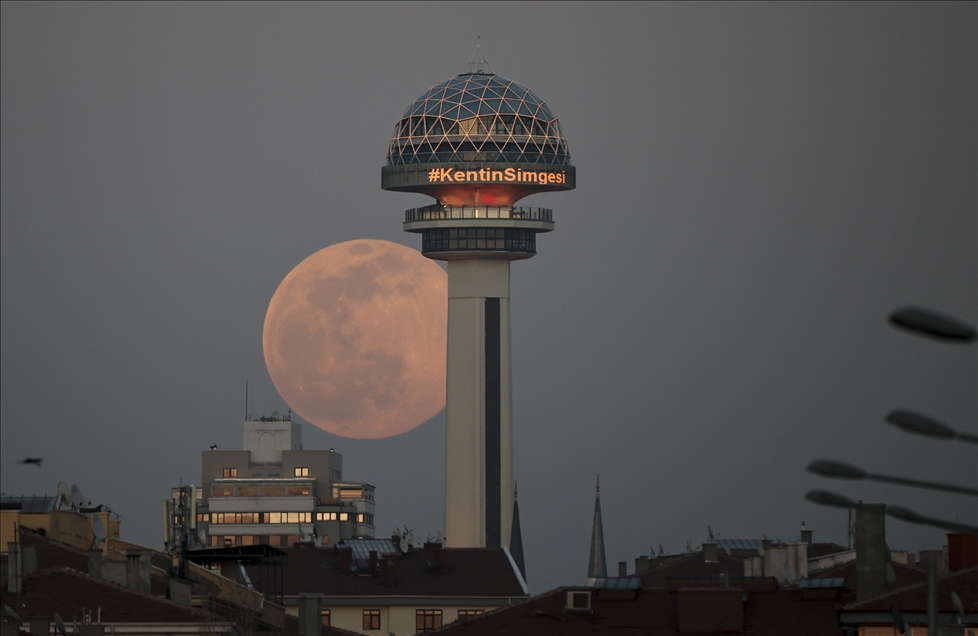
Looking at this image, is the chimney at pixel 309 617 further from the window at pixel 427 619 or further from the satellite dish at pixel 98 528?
the window at pixel 427 619

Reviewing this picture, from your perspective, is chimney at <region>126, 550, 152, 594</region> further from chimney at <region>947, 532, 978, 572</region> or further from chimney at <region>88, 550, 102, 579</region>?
chimney at <region>947, 532, 978, 572</region>

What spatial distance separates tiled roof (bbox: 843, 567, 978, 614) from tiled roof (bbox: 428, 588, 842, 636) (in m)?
5.04

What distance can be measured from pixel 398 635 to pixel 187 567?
6744cm

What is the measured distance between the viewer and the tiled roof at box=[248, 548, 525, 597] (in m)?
146

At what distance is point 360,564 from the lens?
5906 inches

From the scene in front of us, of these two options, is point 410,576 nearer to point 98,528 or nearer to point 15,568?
point 98,528

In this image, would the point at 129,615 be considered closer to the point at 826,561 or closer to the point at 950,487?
the point at 950,487

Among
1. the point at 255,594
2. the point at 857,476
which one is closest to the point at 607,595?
the point at 255,594

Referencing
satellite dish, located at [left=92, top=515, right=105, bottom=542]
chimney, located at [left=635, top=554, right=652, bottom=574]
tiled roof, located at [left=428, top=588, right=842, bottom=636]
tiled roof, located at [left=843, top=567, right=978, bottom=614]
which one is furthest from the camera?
chimney, located at [left=635, top=554, right=652, bottom=574]

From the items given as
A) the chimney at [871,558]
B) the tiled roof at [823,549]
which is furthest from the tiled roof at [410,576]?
the chimney at [871,558]

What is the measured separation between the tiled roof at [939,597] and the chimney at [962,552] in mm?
10072

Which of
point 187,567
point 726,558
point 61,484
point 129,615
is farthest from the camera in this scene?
point 726,558

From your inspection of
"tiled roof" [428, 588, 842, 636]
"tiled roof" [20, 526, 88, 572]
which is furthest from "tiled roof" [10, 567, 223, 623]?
"tiled roof" [428, 588, 842, 636]

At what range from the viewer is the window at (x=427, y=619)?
473 feet
